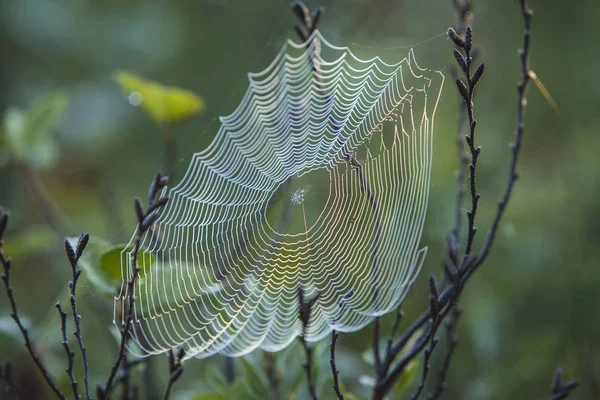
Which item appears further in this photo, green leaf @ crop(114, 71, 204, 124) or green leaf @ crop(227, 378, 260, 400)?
green leaf @ crop(114, 71, 204, 124)

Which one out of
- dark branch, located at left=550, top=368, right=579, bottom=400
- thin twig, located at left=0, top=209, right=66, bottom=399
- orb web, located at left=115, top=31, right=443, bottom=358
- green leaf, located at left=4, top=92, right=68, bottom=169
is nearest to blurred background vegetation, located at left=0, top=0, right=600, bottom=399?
green leaf, located at left=4, top=92, right=68, bottom=169

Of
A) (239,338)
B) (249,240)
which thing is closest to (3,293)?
(249,240)

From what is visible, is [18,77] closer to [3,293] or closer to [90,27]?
[90,27]

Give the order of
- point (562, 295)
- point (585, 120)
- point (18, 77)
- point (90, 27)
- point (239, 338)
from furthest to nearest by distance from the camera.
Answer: point (90, 27), point (18, 77), point (585, 120), point (562, 295), point (239, 338)

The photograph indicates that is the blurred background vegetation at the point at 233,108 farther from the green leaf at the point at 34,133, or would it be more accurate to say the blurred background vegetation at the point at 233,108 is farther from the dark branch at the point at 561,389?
the dark branch at the point at 561,389

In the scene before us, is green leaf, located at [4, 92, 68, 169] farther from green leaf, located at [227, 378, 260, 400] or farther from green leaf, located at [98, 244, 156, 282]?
green leaf, located at [227, 378, 260, 400]

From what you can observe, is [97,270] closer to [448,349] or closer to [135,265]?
[135,265]

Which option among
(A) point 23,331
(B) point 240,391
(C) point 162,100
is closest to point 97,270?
(A) point 23,331
